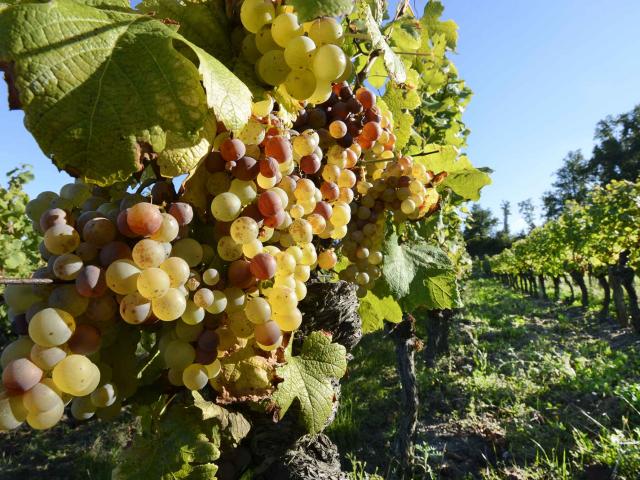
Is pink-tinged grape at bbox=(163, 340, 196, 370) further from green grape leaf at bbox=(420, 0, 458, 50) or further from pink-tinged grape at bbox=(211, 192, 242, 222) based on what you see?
green grape leaf at bbox=(420, 0, 458, 50)

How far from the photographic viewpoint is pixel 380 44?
0.96 metres

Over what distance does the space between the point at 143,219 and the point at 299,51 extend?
393 mm

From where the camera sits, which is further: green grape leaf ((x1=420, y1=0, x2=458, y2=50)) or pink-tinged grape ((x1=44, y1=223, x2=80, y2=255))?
green grape leaf ((x1=420, y1=0, x2=458, y2=50))

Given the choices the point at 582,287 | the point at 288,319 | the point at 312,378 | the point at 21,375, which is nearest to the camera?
the point at 21,375

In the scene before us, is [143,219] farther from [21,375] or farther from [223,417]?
[223,417]

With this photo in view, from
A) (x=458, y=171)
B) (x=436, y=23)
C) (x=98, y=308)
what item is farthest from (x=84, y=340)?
(x=436, y=23)

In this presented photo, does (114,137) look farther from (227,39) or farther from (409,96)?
(409,96)

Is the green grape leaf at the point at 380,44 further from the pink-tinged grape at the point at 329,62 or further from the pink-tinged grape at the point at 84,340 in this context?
the pink-tinged grape at the point at 84,340

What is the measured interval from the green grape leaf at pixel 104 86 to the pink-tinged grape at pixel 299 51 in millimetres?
143

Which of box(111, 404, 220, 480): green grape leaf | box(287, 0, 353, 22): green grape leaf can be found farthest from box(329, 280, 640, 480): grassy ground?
box(287, 0, 353, 22): green grape leaf

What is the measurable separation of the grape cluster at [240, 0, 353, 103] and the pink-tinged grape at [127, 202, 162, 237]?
339 millimetres

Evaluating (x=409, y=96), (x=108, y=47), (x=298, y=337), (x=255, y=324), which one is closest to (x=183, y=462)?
(x=255, y=324)

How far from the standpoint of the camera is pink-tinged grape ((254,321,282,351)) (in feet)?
2.58

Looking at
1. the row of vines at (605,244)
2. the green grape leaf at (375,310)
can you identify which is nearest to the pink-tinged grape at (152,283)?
the green grape leaf at (375,310)
